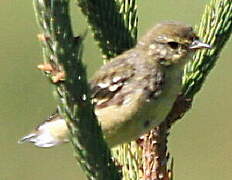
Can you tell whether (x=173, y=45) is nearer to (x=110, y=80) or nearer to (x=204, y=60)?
(x=110, y=80)

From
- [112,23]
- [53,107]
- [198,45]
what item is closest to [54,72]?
[112,23]

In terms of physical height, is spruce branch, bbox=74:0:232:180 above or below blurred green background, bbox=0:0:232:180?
above

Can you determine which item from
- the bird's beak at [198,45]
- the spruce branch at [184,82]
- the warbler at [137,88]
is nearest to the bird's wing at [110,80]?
the warbler at [137,88]

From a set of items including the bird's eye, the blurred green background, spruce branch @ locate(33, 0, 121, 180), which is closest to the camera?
spruce branch @ locate(33, 0, 121, 180)

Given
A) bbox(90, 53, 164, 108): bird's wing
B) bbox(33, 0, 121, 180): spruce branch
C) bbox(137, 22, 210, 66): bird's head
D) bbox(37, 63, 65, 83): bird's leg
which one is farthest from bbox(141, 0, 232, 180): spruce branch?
bbox(37, 63, 65, 83): bird's leg

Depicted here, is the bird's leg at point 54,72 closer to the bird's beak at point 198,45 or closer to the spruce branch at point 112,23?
the spruce branch at point 112,23

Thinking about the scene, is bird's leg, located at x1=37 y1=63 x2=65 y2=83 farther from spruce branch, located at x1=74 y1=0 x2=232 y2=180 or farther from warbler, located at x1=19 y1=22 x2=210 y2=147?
warbler, located at x1=19 y1=22 x2=210 y2=147
